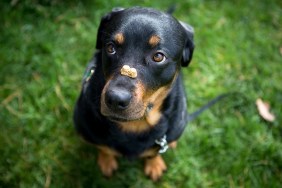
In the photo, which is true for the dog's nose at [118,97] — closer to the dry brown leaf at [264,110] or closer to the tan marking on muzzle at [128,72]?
the tan marking on muzzle at [128,72]

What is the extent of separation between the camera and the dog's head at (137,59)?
2.03m

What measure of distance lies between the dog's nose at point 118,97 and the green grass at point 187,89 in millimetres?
1237

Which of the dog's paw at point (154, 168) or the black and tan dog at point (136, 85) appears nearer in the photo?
the black and tan dog at point (136, 85)

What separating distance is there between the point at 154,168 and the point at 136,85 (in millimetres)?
1252

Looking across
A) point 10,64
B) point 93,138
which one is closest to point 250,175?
point 93,138

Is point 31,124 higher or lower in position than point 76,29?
lower

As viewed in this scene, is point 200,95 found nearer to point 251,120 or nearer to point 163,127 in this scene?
point 251,120

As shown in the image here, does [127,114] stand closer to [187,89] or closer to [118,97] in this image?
[118,97]

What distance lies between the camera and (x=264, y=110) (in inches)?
139

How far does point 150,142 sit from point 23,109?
1.37m

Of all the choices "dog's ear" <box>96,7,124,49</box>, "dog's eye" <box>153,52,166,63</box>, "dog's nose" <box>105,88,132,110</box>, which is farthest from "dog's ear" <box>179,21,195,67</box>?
"dog's nose" <box>105,88,132,110</box>

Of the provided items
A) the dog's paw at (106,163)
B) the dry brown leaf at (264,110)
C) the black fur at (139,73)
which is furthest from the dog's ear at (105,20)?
the dry brown leaf at (264,110)

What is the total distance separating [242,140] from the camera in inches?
133

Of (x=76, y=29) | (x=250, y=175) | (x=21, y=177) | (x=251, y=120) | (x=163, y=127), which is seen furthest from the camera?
(x=76, y=29)
